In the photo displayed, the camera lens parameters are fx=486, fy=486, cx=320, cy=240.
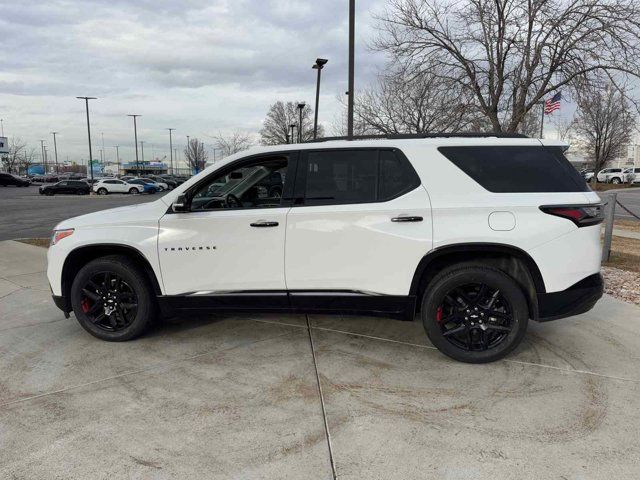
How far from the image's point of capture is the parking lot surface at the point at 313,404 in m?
2.67

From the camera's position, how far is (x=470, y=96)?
13.8 meters

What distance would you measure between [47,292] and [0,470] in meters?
4.16

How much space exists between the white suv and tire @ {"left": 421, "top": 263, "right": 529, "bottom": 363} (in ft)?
0.03

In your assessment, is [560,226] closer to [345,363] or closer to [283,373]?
[345,363]

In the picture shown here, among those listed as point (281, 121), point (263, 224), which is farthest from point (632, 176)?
point (263, 224)

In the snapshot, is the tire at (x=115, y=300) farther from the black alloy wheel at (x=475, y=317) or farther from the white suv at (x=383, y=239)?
the black alloy wheel at (x=475, y=317)

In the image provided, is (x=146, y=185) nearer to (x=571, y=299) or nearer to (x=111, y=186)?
(x=111, y=186)

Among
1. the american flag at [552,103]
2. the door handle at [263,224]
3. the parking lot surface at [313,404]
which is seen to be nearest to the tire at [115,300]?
the parking lot surface at [313,404]

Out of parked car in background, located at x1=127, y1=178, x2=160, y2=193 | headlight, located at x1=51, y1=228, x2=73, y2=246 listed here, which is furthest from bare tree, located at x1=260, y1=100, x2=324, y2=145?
headlight, located at x1=51, y1=228, x2=73, y2=246

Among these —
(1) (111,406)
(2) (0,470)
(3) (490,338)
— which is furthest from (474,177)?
(2) (0,470)

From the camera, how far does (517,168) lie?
378cm

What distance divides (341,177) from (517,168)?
54.1 inches

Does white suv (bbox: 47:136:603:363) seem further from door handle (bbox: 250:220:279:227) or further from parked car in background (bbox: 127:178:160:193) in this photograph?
parked car in background (bbox: 127:178:160:193)

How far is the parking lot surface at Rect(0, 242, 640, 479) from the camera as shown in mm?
2674
